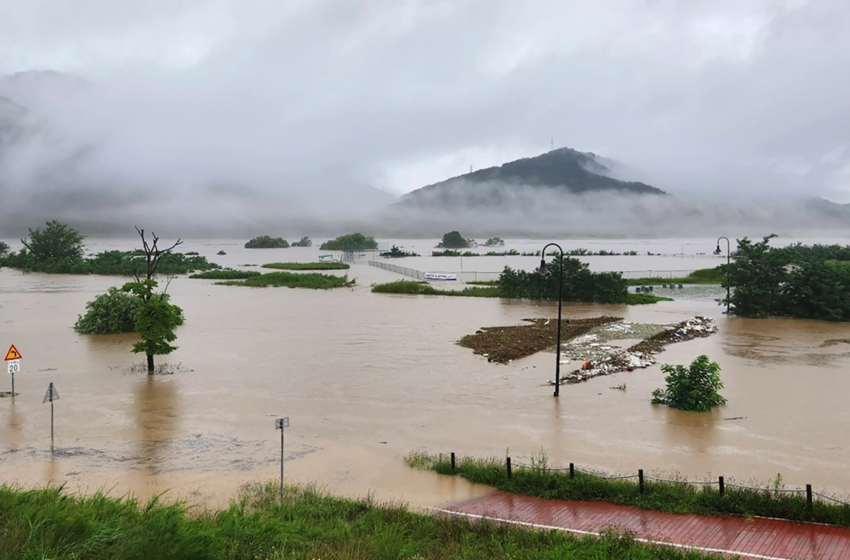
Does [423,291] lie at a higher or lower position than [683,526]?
higher

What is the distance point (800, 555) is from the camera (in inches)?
321

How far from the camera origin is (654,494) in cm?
1031

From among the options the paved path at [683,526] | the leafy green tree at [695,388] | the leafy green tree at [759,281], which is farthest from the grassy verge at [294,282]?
the paved path at [683,526]

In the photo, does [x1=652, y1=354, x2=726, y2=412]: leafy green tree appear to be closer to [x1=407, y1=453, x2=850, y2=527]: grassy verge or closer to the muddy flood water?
the muddy flood water

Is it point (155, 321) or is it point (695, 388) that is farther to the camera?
point (155, 321)

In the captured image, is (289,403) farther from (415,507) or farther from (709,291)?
(709,291)

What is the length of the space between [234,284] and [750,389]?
51.4 metres

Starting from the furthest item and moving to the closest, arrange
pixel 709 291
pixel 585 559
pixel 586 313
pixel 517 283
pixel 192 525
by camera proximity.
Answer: pixel 709 291, pixel 517 283, pixel 586 313, pixel 192 525, pixel 585 559

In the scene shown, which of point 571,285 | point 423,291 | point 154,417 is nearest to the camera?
point 154,417

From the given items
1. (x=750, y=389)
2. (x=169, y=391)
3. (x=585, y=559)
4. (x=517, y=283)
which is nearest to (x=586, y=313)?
(x=517, y=283)

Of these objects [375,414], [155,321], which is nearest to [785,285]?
[375,414]

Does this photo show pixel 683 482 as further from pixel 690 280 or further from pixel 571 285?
pixel 690 280

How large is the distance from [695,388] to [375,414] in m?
9.02

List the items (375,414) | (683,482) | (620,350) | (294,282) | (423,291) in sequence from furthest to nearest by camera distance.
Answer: (294,282), (423,291), (620,350), (375,414), (683,482)
